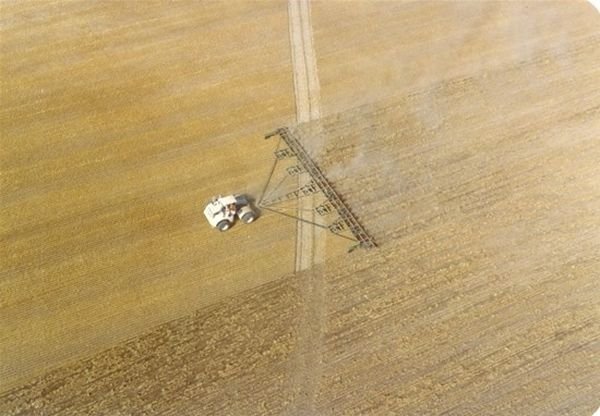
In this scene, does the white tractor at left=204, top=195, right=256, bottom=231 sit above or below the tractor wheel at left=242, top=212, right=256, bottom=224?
above

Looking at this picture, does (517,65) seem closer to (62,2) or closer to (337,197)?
(337,197)

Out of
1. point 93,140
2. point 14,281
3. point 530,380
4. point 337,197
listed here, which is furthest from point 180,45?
point 530,380

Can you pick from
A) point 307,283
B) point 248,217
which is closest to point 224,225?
point 248,217

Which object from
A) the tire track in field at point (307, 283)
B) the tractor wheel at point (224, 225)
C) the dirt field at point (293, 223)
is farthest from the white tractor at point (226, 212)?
the tire track in field at point (307, 283)

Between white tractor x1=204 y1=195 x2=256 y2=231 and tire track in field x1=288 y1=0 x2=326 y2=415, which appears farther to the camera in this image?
white tractor x1=204 y1=195 x2=256 y2=231

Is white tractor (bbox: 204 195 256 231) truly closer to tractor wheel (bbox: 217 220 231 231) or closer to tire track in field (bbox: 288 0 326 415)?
tractor wheel (bbox: 217 220 231 231)

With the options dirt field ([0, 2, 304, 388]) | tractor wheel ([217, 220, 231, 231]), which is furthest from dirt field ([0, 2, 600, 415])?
tractor wheel ([217, 220, 231, 231])

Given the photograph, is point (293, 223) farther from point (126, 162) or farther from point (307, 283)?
point (126, 162)
